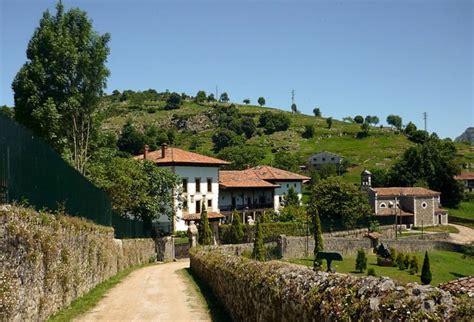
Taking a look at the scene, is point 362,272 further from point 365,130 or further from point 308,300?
point 365,130

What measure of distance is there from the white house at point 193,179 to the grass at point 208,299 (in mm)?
39311

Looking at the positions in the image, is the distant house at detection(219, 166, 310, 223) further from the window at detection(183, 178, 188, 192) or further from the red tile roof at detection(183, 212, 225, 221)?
the window at detection(183, 178, 188, 192)

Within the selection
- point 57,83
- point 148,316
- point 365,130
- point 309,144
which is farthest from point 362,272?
point 365,130

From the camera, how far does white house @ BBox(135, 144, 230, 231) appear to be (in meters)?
65.7

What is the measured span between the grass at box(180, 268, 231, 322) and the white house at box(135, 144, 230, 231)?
39311 mm

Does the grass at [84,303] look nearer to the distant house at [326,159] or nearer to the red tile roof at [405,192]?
the red tile roof at [405,192]

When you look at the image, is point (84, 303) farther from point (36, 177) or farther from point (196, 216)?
point (196, 216)

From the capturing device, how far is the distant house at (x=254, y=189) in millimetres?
75438

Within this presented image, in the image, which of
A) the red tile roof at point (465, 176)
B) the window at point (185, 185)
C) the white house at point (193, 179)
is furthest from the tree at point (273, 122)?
the window at point (185, 185)

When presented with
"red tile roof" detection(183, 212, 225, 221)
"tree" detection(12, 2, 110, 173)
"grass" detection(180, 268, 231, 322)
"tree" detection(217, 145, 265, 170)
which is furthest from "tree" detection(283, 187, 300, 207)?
"grass" detection(180, 268, 231, 322)

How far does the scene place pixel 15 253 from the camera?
10.8 m

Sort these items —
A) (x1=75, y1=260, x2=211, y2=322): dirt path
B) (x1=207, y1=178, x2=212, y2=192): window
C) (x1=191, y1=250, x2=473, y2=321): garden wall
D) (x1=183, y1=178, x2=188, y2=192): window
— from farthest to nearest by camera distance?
(x1=207, y1=178, x2=212, y2=192): window → (x1=183, y1=178, x2=188, y2=192): window → (x1=75, y1=260, x2=211, y2=322): dirt path → (x1=191, y1=250, x2=473, y2=321): garden wall

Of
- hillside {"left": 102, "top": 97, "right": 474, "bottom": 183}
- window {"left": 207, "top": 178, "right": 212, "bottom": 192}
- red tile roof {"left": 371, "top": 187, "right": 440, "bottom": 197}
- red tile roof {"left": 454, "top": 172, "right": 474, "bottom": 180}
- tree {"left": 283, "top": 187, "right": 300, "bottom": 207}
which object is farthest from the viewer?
hillside {"left": 102, "top": 97, "right": 474, "bottom": 183}

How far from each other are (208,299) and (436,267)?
4564 cm
